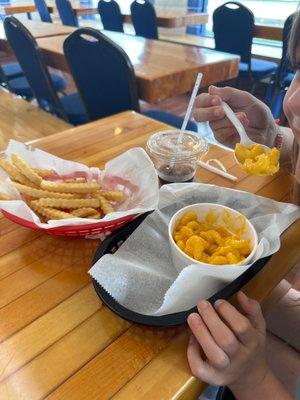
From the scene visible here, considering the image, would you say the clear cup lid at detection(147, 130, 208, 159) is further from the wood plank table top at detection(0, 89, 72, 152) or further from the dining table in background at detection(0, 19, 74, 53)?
the dining table in background at detection(0, 19, 74, 53)

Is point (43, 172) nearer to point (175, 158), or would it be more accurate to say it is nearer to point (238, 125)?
point (175, 158)

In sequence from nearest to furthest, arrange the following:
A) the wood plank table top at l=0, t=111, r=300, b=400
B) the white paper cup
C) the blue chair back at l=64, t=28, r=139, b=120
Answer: the wood plank table top at l=0, t=111, r=300, b=400 → the white paper cup → the blue chair back at l=64, t=28, r=139, b=120

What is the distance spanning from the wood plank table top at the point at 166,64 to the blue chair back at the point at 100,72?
A: 0.07m

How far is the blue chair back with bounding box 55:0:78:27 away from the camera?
164 inches

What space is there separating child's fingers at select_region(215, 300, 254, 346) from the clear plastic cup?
37 cm

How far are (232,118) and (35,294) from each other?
→ 2.10ft

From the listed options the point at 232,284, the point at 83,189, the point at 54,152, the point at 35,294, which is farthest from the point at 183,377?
the point at 54,152

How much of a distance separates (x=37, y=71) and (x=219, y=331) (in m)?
1.87

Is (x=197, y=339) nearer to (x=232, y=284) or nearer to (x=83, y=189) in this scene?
(x=232, y=284)

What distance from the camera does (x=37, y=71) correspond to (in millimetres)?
1899

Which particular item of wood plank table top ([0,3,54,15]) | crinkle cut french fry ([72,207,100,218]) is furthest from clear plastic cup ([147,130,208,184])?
wood plank table top ([0,3,54,15])

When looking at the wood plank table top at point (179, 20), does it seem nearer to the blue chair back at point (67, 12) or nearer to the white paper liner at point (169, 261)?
the blue chair back at point (67, 12)

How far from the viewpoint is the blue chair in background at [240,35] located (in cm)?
281

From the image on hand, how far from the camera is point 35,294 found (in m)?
0.55
